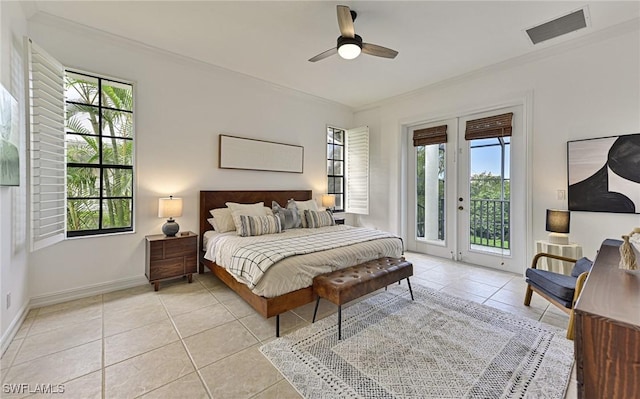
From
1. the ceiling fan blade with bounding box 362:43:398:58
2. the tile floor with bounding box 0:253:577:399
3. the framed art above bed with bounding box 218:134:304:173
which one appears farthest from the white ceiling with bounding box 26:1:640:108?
the tile floor with bounding box 0:253:577:399

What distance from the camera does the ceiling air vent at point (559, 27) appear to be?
281cm

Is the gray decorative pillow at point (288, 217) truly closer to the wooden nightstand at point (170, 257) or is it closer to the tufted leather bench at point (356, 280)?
the wooden nightstand at point (170, 257)

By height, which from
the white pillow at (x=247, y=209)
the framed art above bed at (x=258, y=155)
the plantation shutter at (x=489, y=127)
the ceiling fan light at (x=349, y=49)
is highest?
the ceiling fan light at (x=349, y=49)

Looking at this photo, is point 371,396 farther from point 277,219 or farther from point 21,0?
point 21,0

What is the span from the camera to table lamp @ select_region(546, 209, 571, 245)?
10.4ft

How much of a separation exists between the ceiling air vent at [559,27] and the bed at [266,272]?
291 cm

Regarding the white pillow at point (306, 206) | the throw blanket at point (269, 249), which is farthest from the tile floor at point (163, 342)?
the white pillow at point (306, 206)

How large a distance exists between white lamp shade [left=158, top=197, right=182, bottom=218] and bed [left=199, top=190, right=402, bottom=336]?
0.51m

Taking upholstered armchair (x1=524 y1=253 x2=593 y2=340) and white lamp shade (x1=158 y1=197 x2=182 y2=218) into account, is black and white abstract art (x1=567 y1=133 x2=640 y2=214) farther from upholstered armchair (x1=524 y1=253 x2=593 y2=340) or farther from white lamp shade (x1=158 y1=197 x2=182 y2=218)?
Answer: white lamp shade (x1=158 y1=197 x2=182 y2=218)

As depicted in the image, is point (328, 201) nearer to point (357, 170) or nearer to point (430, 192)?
point (357, 170)

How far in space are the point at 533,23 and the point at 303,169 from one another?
376 cm

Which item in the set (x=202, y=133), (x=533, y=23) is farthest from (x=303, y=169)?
(x=533, y=23)

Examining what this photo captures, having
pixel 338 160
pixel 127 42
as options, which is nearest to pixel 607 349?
pixel 127 42

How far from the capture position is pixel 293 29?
3.03 metres
